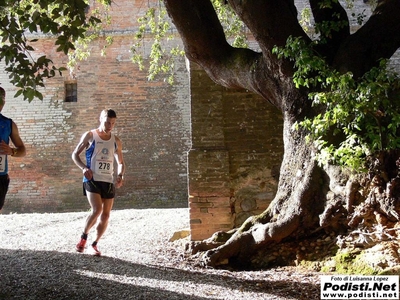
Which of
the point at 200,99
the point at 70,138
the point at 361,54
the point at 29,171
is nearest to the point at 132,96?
the point at 70,138

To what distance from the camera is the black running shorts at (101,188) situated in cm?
555

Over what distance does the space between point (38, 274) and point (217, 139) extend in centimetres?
340

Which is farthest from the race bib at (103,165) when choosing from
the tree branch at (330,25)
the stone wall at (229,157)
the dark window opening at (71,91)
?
the dark window opening at (71,91)

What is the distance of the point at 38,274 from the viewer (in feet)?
14.4

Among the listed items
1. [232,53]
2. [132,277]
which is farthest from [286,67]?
[132,277]

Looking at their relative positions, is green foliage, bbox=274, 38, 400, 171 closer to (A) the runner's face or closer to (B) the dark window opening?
(A) the runner's face

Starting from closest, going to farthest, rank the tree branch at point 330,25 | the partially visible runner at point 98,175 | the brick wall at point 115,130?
the tree branch at point 330,25, the partially visible runner at point 98,175, the brick wall at point 115,130

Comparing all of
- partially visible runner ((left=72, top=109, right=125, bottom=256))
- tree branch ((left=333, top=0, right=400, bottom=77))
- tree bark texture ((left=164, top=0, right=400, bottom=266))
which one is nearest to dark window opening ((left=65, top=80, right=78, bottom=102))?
partially visible runner ((left=72, top=109, right=125, bottom=256))

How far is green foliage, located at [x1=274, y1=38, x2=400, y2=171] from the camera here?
14.0ft

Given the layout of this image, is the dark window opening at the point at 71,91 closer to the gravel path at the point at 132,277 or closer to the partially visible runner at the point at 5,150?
the gravel path at the point at 132,277

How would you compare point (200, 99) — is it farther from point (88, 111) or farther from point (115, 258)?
point (88, 111)

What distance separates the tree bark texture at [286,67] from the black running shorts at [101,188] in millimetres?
1441

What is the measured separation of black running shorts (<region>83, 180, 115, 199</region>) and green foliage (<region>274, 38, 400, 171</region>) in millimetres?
2532

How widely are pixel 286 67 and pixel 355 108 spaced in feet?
3.87
